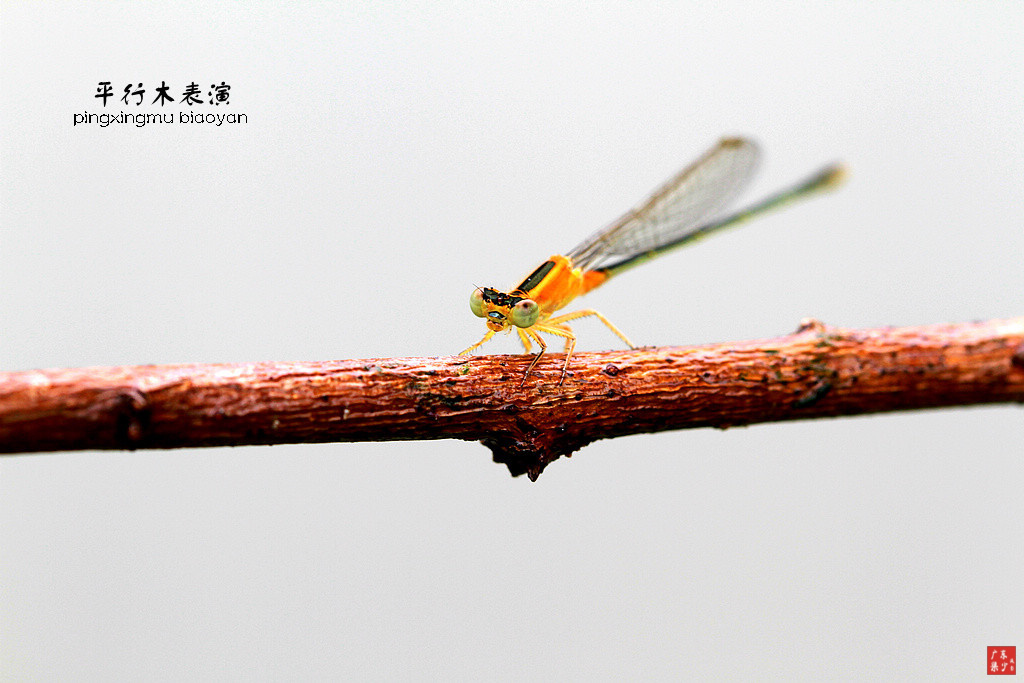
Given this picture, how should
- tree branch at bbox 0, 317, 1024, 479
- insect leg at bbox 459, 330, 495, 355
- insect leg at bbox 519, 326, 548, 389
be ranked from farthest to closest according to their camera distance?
insect leg at bbox 459, 330, 495, 355, insect leg at bbox 519, 326, 548, 389, tree branch at bbox 0, 317, 1024, 479

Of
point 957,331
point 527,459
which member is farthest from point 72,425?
point 957,331

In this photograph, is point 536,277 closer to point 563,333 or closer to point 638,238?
point 563,333

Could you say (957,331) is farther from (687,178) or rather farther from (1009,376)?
(687,178)

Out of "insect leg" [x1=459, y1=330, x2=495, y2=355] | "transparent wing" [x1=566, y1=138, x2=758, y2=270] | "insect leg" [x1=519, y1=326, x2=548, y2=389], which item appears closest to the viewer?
"insect leg" [x1=519, y1=326, x2=548, y2=389]

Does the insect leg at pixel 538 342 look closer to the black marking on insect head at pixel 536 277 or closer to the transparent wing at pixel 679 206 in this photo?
the black marking on insect head at pixel 536 277

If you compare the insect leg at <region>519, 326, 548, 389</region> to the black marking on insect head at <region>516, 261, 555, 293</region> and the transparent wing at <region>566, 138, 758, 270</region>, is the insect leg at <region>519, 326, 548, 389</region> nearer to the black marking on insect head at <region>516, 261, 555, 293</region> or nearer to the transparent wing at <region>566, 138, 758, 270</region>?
the black marking on insect head at <region>516, 261, 555, 293</region>

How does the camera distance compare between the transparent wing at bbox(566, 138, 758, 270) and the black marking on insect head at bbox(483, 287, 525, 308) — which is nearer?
the black marking on insect head at bbox(483, 287, 525, 308)

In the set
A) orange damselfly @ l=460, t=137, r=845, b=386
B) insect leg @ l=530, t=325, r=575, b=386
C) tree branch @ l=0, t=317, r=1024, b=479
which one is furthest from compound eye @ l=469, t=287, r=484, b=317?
tree branch @ l=0, t=317, r=1024, b=479
